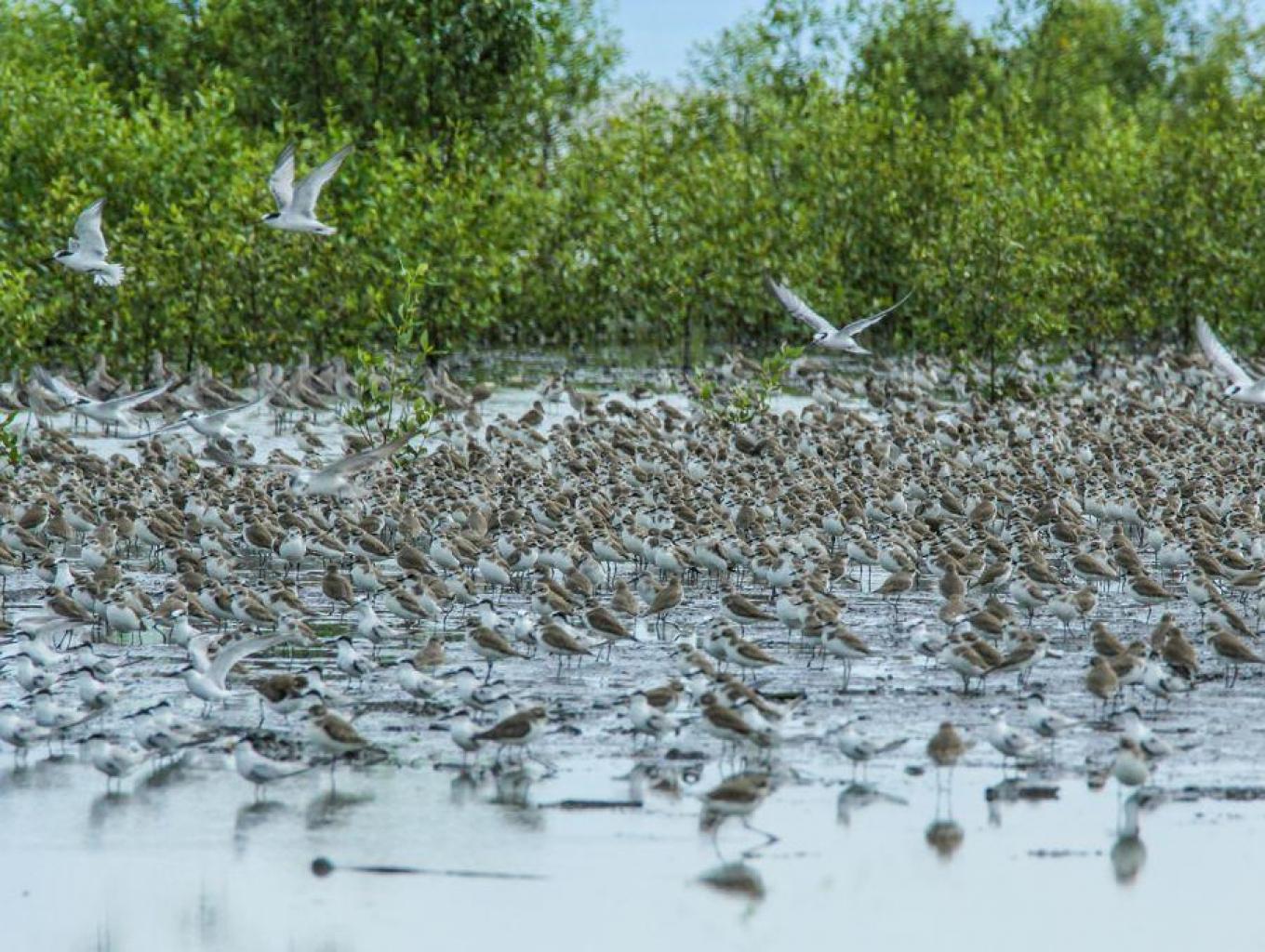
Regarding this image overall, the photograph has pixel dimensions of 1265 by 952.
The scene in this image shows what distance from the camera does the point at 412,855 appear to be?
12102 mm

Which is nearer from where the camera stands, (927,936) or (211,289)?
(927,936)

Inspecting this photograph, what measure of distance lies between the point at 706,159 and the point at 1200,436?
25.5 m

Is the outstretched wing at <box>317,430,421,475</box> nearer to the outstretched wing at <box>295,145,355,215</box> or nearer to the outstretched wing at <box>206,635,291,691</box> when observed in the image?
the outstretched wing at <box>295,145,355,215</box>

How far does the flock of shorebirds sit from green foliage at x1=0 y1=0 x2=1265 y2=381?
192 inches

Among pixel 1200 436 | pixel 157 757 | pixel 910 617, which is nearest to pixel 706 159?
pixel 1200 436

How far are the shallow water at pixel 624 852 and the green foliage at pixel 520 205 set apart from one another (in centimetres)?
1576

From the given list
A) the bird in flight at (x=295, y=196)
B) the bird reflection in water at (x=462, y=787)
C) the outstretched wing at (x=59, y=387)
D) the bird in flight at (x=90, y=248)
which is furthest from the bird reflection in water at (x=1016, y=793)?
the outstretched wing at (x=59, y=387)

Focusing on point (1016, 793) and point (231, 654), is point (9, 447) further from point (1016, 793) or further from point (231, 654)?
point (1016, 793)

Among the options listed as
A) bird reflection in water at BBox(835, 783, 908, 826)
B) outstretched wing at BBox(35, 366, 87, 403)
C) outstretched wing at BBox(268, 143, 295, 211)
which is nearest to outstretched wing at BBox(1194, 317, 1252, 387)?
outstretched wing at BBox(268, 143, 295, 211)

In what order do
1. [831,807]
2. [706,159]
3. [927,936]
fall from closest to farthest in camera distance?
[927,936] → [831,807] → [706,159]

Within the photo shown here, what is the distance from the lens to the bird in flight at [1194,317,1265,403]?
103 ft

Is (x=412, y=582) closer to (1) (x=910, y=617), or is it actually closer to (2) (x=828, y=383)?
(1) (x=910, y=617)

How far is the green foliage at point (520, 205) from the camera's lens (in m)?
39.9

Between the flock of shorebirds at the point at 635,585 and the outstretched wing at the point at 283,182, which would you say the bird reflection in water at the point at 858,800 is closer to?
the flock of shorebirds at the point at 635,585
